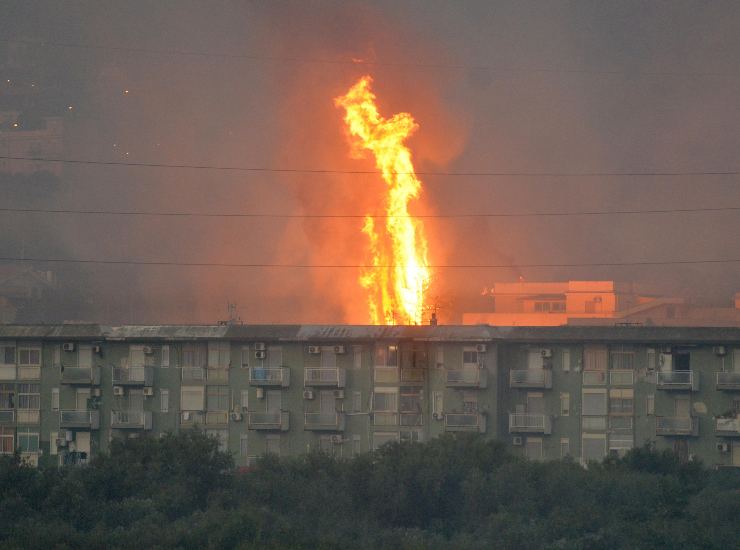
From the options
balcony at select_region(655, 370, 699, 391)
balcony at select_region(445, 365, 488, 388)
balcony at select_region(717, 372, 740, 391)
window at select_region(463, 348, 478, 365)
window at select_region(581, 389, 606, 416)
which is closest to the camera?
balcony at select_region(717, 372, 740, 391)

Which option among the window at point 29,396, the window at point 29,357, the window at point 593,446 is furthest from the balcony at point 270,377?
the window at point 593,446

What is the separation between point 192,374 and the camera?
62.0 meters

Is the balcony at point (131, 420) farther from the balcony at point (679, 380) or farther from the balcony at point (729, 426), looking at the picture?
the balcony at point (729, 426)

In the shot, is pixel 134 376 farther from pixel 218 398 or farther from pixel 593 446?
pixel 593 446

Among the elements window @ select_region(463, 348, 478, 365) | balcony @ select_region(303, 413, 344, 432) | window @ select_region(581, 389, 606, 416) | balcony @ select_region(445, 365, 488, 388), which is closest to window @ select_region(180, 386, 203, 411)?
balcony @ select_region(303, 413, 344, 432)

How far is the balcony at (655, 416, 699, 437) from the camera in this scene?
56969 millimetres

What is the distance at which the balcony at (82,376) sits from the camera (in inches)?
2453

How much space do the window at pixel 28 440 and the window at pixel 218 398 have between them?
26.8 ft

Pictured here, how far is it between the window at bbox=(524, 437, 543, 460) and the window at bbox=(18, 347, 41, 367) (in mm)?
22220

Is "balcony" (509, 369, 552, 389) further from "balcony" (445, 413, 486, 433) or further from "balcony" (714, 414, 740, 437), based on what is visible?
"balcony" (714, 414, 740, 437)

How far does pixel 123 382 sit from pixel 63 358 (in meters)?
3.51

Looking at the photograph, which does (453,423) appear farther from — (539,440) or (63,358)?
(63,358)

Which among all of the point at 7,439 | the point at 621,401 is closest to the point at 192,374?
the point at 7,439

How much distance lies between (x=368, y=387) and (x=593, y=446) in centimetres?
976
